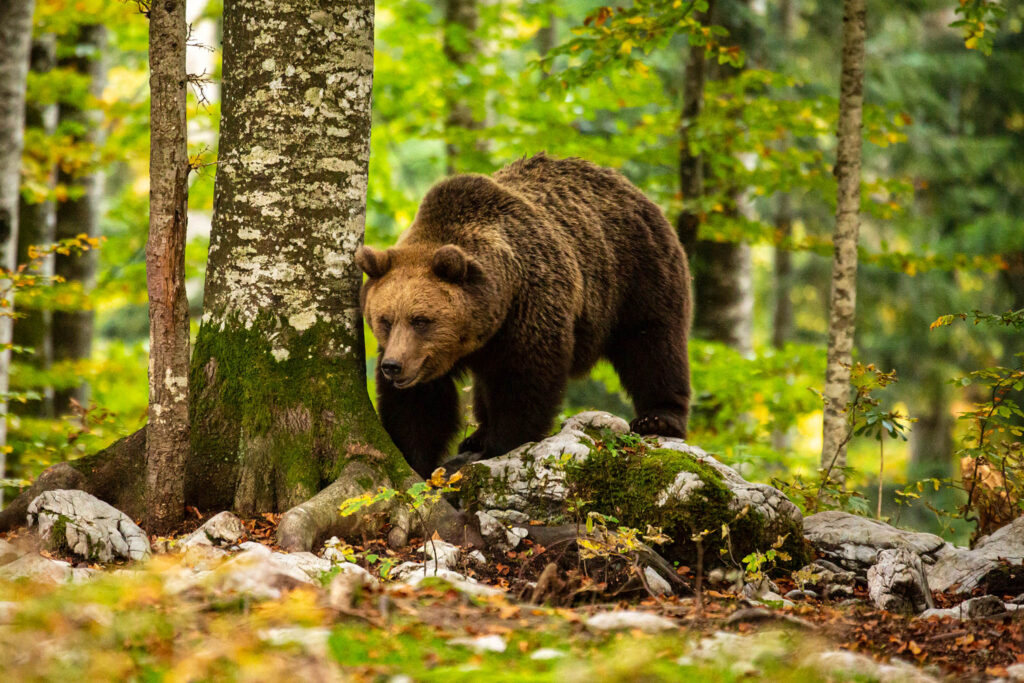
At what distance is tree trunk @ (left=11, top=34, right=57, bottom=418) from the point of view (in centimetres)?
1172

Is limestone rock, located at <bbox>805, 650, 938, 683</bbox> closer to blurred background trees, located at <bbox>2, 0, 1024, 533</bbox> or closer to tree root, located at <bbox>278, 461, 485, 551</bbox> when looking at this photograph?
tree root, located at <bbox>278, 461, 485, 551</bbox>

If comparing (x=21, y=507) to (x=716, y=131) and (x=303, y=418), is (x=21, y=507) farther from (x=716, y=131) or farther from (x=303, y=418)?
(x=716, y=131)

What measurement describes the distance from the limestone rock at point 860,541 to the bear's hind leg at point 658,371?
1540 millimetres

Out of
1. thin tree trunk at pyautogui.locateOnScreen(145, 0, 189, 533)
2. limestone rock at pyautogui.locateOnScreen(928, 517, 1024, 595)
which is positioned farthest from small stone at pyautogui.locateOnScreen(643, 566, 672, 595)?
thin tree trunk at pyautogui.locateOnScreen(145, 0, 189, 533)

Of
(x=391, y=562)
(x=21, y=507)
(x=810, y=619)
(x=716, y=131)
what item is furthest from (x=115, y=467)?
(x=716, y=131)

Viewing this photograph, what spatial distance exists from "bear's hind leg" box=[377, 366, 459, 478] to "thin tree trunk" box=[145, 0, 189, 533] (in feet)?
5.19

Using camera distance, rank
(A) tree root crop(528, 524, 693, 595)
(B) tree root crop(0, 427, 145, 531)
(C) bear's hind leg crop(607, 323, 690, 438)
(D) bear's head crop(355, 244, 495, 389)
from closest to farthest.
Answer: (A) tree root crop(528, 524, 693, 595), (B) tree root crop(0, 427, 145, 531), (D) bear's head crop(355, 244, 495, 389), (C) bear's hind leg crop(607, 323, 690, 438)

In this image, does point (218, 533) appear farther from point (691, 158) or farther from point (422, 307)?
point (691, 158)

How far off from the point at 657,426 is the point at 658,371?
49 cm

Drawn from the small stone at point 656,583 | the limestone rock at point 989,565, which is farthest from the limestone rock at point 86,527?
the limestone rock at point 989,565

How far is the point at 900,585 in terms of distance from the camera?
4.73m

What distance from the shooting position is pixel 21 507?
4.95m

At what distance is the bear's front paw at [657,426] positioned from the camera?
686 centimetres

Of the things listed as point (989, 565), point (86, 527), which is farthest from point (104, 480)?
point (989, 565)
